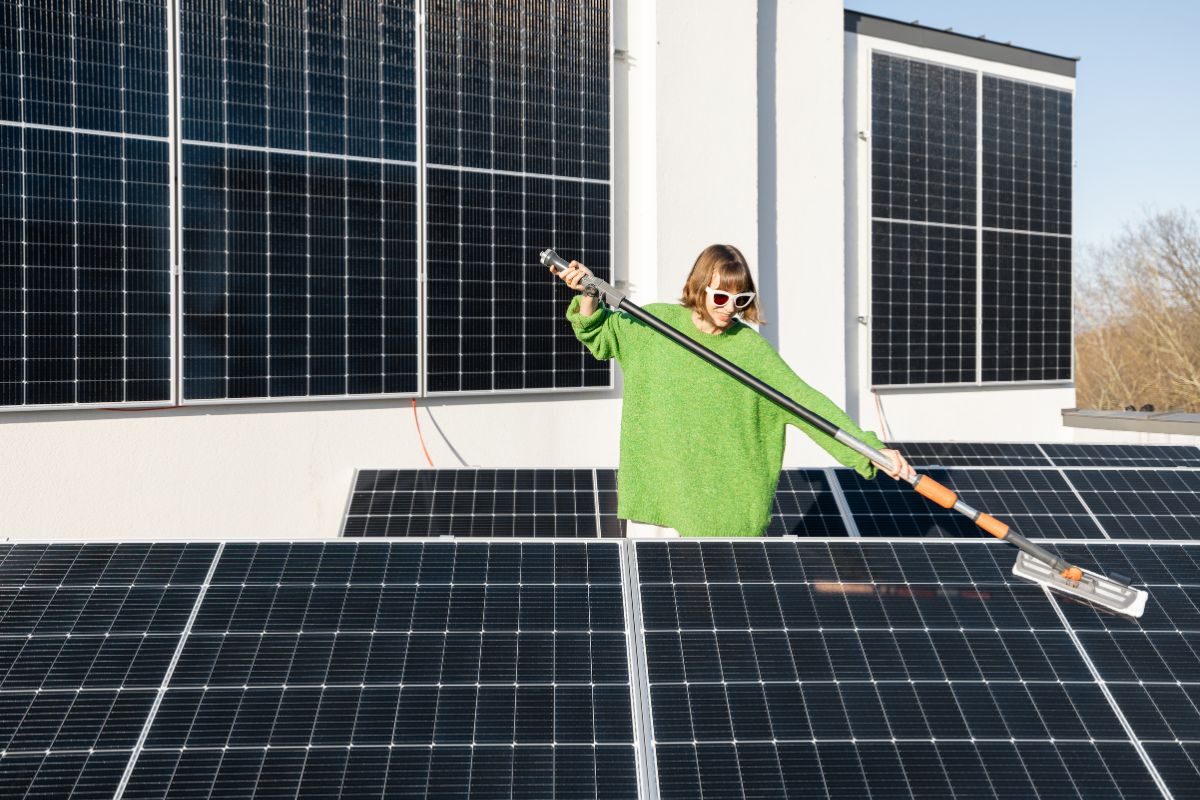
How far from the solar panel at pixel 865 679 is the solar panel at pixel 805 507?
302 centimetres

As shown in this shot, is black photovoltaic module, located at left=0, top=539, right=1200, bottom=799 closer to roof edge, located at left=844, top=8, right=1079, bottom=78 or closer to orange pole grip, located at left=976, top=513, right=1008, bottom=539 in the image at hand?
A: orange pole grip, located at left=976, top=513, right=1008, bottom=539

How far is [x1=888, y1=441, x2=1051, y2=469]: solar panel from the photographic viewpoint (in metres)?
8.07

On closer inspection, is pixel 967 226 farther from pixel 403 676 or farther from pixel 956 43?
pixel 403 676

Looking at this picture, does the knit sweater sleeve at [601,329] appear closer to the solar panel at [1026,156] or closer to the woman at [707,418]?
the woman at [707,418]

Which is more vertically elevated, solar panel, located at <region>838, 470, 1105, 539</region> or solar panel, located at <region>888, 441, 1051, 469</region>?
solar panel, located at <region>888, 441, 1051, 469</region>

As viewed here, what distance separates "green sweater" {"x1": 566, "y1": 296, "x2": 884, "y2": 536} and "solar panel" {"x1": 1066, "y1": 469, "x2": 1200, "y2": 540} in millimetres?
3366

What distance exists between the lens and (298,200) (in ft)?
24.4

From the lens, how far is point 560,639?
9.40ft

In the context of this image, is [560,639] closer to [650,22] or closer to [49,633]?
[49,633]

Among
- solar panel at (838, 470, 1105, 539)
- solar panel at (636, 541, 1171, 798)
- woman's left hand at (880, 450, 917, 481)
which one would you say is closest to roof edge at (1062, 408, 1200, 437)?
solar panel at (838, 470, 1105, 539)

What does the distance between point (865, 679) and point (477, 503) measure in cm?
431

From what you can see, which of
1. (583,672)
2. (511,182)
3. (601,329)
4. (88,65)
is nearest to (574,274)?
(601,329)

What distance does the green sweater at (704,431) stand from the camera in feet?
12.5

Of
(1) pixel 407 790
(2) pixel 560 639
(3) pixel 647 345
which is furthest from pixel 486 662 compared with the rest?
(3) pixel 647 345
